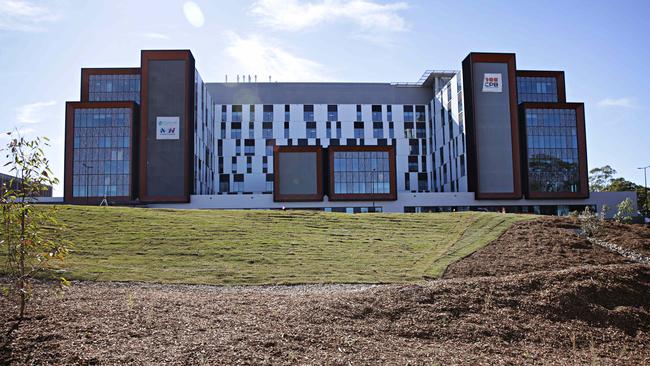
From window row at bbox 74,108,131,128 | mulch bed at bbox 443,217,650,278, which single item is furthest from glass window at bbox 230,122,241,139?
mulch bed at bbox 443,217,650,278

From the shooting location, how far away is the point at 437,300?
1342cm

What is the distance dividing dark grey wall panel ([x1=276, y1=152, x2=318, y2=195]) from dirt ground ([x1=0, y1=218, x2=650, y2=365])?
211 feet

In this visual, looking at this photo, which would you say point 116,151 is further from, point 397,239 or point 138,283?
point 138,283

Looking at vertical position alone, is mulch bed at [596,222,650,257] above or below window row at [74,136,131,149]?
below

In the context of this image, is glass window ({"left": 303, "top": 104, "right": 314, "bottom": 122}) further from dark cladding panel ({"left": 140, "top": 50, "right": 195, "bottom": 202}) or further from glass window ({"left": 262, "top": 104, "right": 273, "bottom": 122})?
dark cladding panel ({"left": 140, "top": 50, "right": 195, "bottom": 202})

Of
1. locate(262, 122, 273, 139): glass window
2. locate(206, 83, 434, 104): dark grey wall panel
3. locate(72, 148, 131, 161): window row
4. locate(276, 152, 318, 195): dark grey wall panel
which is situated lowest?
locate(276, 152, 318, 195): dark grey wall panel

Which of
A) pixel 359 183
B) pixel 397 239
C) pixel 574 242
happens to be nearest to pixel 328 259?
pixel 397 239

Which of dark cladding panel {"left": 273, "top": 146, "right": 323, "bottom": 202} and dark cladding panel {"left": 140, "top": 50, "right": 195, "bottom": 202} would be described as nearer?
dark cladding panel {"left": 140, "top": 50, "right": 195, "bottom": 202}

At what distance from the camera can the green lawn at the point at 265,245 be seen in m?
21.1

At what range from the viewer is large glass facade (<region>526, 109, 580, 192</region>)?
82188 mm

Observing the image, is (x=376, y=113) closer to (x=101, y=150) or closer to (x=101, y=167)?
(x=101, y=150)

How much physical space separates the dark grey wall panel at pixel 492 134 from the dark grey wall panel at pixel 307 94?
2875 cm

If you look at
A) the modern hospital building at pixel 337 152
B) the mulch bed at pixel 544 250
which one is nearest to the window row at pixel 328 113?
the modern hospital building at pixel 337 152

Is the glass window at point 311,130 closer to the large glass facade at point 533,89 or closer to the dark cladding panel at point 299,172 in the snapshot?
the dark cladding panel at point 299,172
